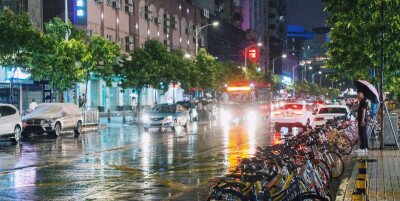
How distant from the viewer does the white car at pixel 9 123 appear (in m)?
24.7

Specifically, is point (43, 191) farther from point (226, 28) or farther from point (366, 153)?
point (226, 28)

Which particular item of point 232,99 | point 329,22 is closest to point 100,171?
point 329,22

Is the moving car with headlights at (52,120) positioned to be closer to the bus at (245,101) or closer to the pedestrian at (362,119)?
the pedestrian at (362,119)

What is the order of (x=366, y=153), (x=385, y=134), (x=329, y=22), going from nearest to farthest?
(x=366, y=153) → (x=385, y=134) → (x=329, y=22)

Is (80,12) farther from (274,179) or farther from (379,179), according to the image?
(274,179)

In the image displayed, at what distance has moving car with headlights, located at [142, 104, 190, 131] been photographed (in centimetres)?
3391

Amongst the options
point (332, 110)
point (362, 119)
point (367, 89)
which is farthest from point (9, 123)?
point (367, 89)

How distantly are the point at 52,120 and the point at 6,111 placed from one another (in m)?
3.97

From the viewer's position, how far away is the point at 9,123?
2509 cm

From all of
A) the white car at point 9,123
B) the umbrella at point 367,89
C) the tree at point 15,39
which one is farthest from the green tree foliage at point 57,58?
the umbrella at point 367,89

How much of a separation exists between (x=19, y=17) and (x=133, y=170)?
19.8 m

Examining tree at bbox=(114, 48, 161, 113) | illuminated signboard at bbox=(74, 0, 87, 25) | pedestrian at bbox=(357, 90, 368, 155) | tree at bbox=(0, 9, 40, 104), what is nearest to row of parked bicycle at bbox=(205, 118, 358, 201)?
pedestrian at bbox=(357, 90, 368, 155)

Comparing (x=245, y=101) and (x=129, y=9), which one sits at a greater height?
(x=129, y=9)

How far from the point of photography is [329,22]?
73.0ft
